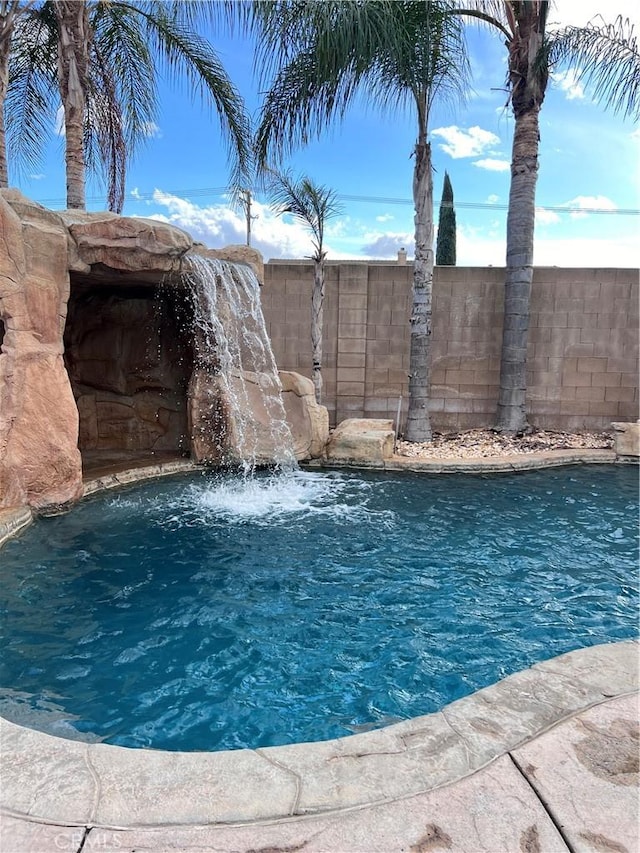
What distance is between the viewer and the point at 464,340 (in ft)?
30.5

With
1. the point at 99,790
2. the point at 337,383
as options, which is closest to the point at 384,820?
the point at 99,790

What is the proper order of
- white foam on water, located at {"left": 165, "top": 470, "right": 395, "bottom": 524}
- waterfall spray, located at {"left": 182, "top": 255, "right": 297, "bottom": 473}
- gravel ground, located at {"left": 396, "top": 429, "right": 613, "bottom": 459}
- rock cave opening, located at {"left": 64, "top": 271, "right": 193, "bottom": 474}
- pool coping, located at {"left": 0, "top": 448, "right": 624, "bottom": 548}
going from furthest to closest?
gravel ground, located at {"left": 396, "top": 429, "right": 613, "bottom": 459}
rock cave opening, located at {"left": 64, "top": 271, "right": 193, "bottom": 474}
waterfall spray, located at {"left": 182, "top": 255, "right": 297, "bottom": 473}
pool coping, located at {"left": 0, "top": 448, "right": 624, "bottom": 548}
white foam on water, located at {"left": 165, "top": 470, "right": 395, "bottom": 524}

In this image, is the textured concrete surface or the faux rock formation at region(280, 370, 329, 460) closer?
the textured concrete surface

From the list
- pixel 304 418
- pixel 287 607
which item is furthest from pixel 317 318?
pixel 287 607

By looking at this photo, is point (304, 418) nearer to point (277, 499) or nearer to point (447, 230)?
point (277, 499)

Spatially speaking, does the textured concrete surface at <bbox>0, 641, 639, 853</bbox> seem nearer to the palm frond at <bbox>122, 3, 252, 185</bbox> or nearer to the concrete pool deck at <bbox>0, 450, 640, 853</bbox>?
the concrete pool deck at <bbox>0, 450, 640, 853</bbox>

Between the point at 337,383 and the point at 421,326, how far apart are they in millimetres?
1873

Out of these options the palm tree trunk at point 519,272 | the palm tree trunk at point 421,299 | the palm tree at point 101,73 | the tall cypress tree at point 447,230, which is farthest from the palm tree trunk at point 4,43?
the tall cypress tree at point 447,230

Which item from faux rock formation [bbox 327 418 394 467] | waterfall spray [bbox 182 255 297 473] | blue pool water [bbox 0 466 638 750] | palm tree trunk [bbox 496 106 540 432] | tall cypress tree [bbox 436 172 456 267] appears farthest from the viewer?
tall cypress tree [bbox 436 172 456 267]

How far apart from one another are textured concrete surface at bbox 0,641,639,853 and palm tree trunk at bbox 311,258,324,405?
713 cm

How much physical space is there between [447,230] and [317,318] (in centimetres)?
1262

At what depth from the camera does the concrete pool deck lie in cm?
145

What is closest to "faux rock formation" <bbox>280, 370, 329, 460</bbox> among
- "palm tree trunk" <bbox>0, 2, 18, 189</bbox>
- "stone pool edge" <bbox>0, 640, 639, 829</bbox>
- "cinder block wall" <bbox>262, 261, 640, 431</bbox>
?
"cinder block wall" <bbox>262, 261, 640, 431</bbox>

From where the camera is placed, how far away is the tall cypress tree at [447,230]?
19281 millimetres
